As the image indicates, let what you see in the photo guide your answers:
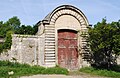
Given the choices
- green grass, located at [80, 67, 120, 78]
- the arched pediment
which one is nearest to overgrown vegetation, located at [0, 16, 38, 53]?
the arched pediment

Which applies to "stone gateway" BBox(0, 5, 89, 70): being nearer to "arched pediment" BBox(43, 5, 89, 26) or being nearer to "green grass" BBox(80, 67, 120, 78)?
"arched pediment" BBox(43, 5, 89, 26)

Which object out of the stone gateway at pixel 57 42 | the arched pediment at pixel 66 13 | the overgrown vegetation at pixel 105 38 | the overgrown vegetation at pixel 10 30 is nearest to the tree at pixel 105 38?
the overgrown vegetation at pixel 105 38

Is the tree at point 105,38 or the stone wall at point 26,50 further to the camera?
the stone wall at point 26,50

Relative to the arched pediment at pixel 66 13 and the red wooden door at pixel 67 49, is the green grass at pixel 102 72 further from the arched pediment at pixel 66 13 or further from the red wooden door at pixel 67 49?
the arched pediment at pixel 66 13

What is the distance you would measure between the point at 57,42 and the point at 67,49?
1.14 m

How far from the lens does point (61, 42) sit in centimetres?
2127

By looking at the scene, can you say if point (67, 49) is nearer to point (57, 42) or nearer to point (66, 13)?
point (57, 42)

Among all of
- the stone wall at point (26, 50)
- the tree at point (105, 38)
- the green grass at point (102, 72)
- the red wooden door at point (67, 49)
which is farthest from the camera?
the red wooden door at point (67, 49)

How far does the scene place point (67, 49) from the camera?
70.1 ft

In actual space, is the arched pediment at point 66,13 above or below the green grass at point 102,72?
above

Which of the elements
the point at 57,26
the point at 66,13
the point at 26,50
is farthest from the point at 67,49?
the point at 26,50

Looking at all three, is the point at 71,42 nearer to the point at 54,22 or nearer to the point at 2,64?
the point at 54,22

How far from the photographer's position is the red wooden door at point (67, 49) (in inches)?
832

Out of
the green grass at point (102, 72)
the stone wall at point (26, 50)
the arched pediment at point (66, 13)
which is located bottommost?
the green grass at point (102, 72)
